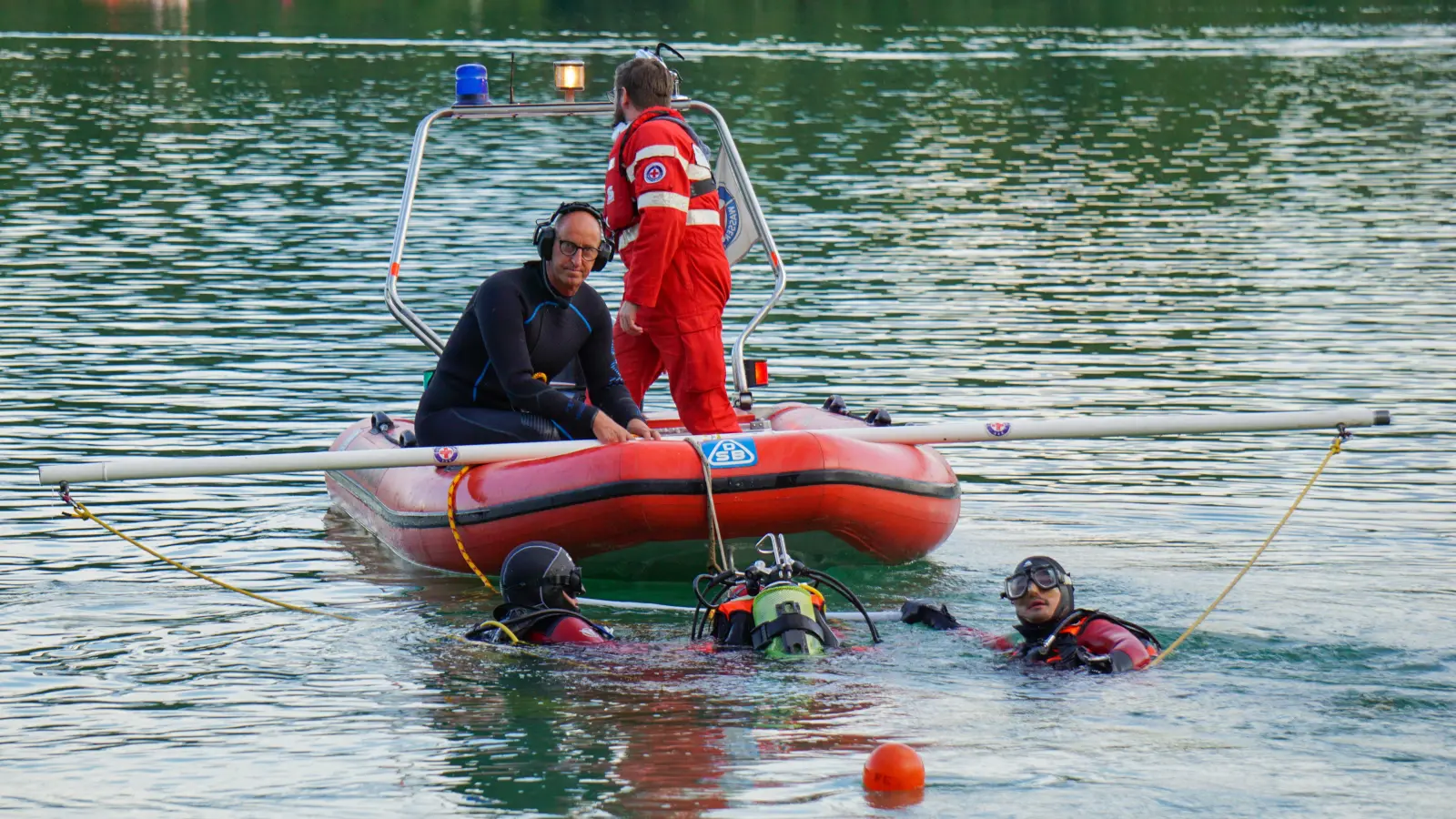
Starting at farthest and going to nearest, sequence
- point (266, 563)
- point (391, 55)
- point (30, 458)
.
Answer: point (391, 55)
point (30, 458)
point (266, 563)

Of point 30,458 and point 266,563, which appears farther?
point 30,458

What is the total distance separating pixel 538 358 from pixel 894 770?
9.90 ft

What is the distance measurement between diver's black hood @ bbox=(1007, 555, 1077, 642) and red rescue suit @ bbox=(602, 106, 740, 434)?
2.08 metres

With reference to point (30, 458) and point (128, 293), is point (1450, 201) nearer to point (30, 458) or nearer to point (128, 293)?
point (128, 293)

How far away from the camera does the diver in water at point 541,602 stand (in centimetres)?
630

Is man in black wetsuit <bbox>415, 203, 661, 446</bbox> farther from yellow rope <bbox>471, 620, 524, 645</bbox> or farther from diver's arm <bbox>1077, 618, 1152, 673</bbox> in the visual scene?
diver's arm <bbox>1077, 618, 1152, 673</bbox>

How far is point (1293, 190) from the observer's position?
21203 mm

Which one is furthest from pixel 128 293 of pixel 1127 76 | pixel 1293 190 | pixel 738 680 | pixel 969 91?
pixel 1127 76

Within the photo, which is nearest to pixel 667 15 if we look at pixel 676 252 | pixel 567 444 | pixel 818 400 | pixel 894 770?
pixel 818 400

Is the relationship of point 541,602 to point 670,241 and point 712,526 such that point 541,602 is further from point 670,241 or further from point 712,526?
point 670,241

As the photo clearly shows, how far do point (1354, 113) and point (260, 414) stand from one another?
2141 centimetres

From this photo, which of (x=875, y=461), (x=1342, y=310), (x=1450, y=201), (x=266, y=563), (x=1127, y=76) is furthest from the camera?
(x=1127, y=76)

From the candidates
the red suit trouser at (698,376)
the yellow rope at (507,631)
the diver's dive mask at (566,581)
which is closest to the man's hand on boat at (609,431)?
the red suit trouser at (698,376)

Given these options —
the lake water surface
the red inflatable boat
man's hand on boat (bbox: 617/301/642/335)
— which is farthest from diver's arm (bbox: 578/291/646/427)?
the lake water surface
